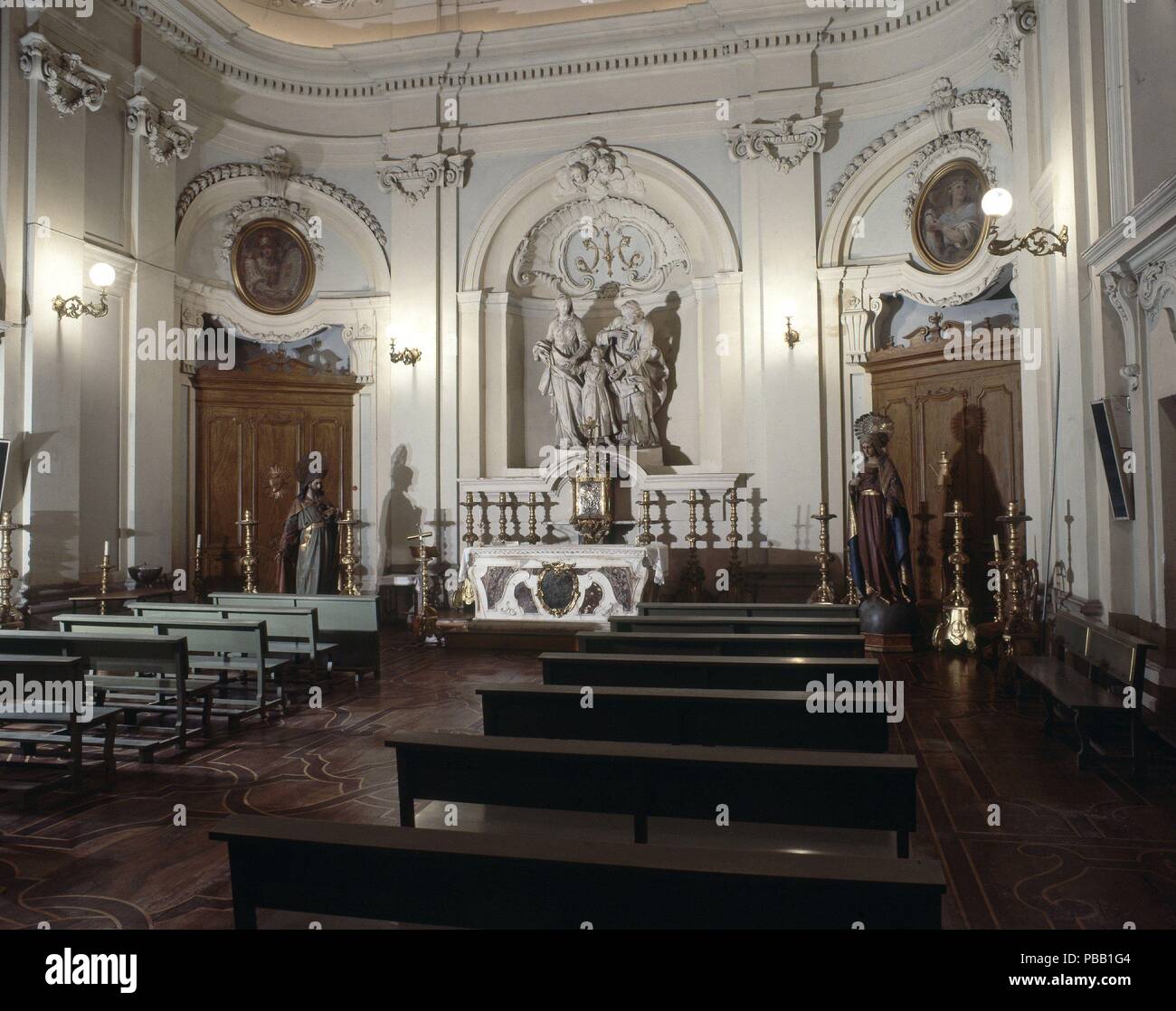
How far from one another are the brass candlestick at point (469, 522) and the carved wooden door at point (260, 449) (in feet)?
5.80

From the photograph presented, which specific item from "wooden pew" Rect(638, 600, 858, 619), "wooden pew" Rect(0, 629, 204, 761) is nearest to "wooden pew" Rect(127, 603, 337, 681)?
"wooden pew" Rect(0, 629, 204, 761)

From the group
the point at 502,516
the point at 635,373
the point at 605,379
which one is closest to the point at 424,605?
the point at 502,516

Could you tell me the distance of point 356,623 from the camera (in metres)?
7.52

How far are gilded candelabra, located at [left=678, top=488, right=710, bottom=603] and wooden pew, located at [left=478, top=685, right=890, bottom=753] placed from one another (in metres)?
6.72

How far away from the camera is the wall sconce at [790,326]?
10.4 meters

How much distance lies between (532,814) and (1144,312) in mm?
5227

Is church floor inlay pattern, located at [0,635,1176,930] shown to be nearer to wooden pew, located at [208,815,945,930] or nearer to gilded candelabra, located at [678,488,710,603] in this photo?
wooden pew, located at [208,815,945,930]

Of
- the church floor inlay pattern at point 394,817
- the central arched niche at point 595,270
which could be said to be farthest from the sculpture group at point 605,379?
the church floor inlay pattern at point 394,817

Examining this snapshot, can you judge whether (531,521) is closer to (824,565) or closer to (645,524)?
(645,524)

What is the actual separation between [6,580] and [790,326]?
8703 mm

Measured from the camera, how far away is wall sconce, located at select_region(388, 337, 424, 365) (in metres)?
11.4

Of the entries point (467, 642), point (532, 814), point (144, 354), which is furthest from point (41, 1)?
point (532, 814)

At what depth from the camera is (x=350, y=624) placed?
7.54 m
